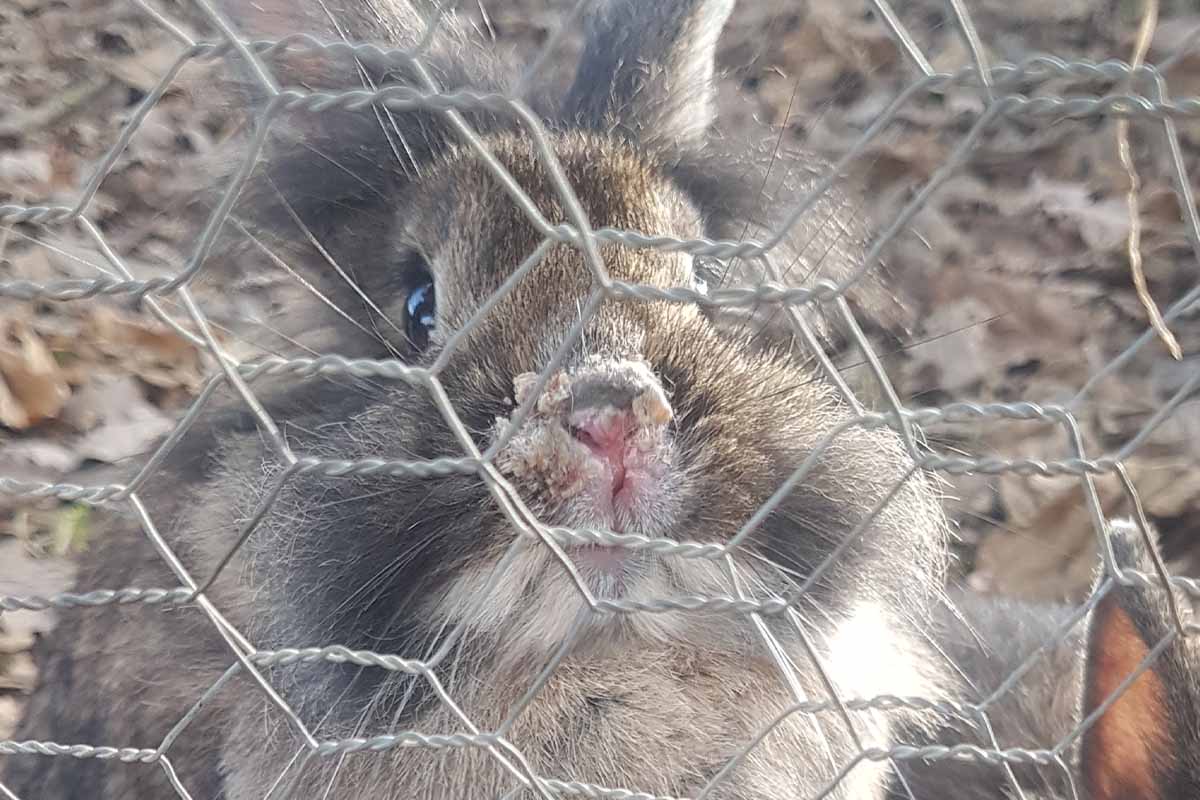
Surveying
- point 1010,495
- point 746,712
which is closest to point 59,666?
point 746,712

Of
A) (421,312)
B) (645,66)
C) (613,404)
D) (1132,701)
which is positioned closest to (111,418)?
(421,312)

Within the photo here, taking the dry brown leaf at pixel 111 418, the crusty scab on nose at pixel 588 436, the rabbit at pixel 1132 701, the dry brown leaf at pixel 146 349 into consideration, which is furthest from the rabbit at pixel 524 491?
the dry brown leaf at pixel 146 349

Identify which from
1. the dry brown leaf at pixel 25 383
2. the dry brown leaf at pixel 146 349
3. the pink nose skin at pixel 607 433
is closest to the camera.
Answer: the pink nose skin at pixel 607 433

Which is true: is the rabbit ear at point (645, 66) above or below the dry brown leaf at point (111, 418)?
above

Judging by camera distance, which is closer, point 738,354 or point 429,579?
point 429,579

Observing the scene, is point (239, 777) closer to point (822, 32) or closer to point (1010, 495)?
point (1010, 495)

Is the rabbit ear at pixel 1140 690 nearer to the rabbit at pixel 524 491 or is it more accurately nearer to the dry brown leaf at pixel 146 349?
the rabbit at pixel 524 491

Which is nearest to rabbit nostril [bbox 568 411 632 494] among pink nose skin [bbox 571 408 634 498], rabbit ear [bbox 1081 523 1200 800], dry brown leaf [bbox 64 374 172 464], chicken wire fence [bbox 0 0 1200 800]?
pink nose skin [bbox 571 408 634 498]
